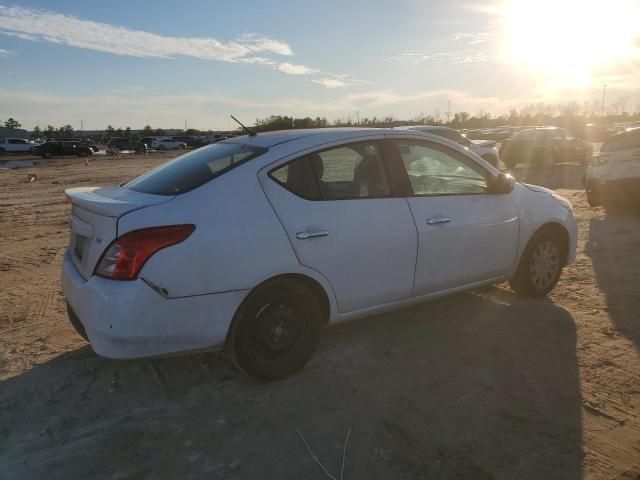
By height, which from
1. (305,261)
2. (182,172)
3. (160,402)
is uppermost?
(182,172)

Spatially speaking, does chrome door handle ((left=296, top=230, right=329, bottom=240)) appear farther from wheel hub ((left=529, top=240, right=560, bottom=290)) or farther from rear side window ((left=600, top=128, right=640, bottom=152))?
rear side window ((left=600, top=128, right=640, bottom=152))

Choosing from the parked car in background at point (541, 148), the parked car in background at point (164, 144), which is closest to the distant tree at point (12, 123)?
the parked car in background at point (164, 144)

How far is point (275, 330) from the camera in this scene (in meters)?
3.44

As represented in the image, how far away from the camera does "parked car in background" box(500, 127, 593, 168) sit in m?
19.8

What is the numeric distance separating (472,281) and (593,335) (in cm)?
102

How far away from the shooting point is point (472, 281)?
4.46 metres

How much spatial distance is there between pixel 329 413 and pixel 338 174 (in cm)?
170

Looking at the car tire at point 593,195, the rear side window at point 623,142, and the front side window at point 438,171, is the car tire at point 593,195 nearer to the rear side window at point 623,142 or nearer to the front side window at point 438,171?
the rear side window at point 623,142

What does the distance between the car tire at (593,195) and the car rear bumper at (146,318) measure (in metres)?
8.88

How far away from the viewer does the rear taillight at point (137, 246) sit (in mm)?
2943

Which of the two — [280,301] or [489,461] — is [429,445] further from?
[280,301]

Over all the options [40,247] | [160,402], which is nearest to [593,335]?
[160,402]

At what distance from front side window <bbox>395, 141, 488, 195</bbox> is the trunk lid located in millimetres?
1921

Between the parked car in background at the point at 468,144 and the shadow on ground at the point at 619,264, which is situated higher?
the parked car in background at the point at 468,144
